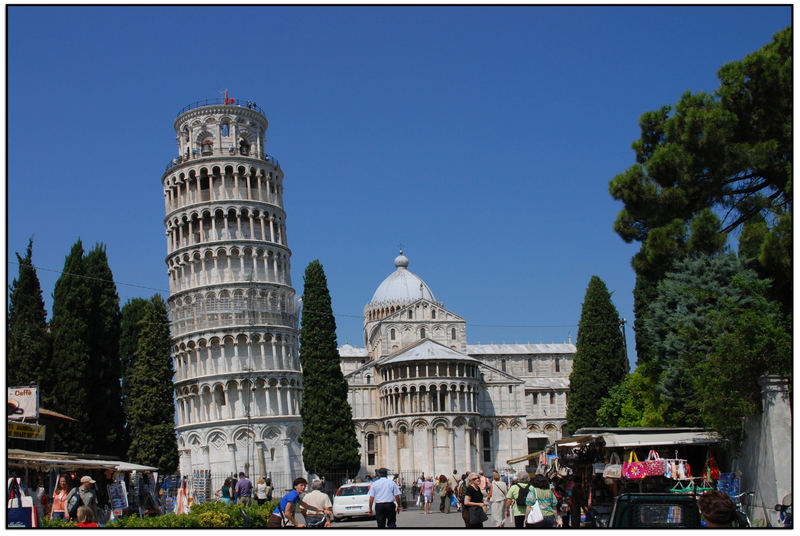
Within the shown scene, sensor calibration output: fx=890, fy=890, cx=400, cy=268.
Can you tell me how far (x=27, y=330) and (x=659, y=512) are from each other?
1512 inches

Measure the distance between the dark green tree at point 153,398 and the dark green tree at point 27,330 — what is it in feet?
26.3

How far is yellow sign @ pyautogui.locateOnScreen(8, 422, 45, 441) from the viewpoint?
2456 cm

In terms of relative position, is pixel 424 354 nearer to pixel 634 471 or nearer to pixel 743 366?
pixel 634 471

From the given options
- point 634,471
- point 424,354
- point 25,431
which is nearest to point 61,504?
point 25,431

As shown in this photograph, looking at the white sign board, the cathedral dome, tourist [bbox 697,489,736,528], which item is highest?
the cathedral dome

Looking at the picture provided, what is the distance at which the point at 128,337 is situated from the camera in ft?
195

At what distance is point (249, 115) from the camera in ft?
196

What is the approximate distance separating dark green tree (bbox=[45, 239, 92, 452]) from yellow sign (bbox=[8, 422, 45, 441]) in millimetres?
15114

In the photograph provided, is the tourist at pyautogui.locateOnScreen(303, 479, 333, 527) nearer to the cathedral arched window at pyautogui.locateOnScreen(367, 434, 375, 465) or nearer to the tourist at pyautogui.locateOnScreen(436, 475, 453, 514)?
the tourist at pyautogui.locateOnScreen(436, 475, 453, 514)

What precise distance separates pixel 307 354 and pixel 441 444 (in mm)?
19514

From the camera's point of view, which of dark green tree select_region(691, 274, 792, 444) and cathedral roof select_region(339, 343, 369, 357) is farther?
cathedral roof select_region(339, 343, 369, 357)

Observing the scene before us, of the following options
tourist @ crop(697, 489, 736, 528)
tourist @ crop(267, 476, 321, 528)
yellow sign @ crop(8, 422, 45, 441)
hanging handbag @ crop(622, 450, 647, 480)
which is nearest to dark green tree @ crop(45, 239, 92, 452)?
yellow sign @ crop(8, 422, 45, 441)

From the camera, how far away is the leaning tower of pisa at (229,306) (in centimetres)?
5544

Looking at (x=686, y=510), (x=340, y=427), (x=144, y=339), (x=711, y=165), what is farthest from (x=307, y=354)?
(x=686, y=510)
